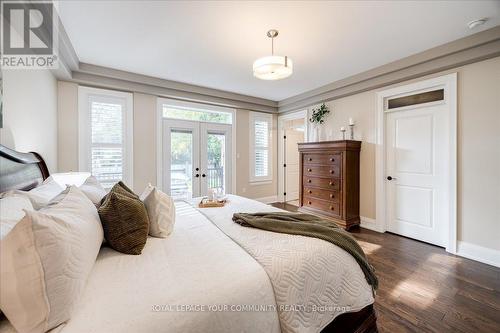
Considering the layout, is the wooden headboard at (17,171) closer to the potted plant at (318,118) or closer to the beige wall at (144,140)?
the beige wall at (144,140)

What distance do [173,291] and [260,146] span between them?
4.65 meters

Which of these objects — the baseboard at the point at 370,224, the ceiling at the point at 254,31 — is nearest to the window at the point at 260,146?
the ceiling at the point at 254,31

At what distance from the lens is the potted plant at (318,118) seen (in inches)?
167

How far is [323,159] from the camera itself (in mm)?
3799

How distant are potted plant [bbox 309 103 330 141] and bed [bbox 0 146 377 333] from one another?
3446 mm

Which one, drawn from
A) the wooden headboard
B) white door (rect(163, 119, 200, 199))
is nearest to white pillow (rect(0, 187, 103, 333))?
the wooden headboard

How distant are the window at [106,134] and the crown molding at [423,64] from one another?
3639mm

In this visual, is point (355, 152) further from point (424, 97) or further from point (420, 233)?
point (420, 233)

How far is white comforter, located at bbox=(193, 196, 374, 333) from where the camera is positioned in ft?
3.36

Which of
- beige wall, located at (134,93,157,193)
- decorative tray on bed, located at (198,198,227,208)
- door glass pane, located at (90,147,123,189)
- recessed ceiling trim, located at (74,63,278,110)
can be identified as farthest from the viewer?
beige wall, located at (134,93,157,193)

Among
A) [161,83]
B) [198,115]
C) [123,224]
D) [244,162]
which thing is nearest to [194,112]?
[198,115]

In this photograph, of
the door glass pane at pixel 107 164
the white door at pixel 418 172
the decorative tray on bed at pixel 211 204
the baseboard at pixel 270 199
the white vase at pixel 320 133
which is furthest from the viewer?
the baseboard at pixel 270 199

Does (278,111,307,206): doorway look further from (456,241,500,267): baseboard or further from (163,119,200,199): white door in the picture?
(456,241,500,267): baseboard

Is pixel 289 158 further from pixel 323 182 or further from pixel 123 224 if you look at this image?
pixel 123 224
